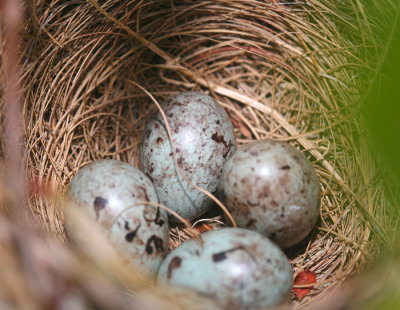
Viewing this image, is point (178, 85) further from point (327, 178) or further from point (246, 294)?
point (246, 294)

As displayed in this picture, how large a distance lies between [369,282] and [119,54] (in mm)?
1326

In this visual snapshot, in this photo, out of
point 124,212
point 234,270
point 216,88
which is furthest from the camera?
point 216,88

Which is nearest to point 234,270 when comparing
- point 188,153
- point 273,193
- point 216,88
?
point 273,193

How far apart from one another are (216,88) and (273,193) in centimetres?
68

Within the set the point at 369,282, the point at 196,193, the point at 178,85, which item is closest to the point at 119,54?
the point at 178,85

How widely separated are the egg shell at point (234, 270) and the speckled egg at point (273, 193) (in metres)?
0.11

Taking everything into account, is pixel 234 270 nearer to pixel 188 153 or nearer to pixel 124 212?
pixel 124 212

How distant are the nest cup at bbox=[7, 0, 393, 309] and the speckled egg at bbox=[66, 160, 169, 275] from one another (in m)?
0.19

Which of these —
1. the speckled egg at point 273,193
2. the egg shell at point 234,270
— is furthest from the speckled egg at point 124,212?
the speckled egg at point 273,193

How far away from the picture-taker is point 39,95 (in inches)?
57.2

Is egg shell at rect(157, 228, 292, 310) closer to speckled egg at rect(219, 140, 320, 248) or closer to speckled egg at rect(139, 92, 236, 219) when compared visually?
speckled egg at rect(219, 140, 320, 248)

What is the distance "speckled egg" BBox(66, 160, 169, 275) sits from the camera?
1173 millimetres

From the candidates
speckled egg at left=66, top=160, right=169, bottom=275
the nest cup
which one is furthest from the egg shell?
the nest cup

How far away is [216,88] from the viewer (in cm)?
172
